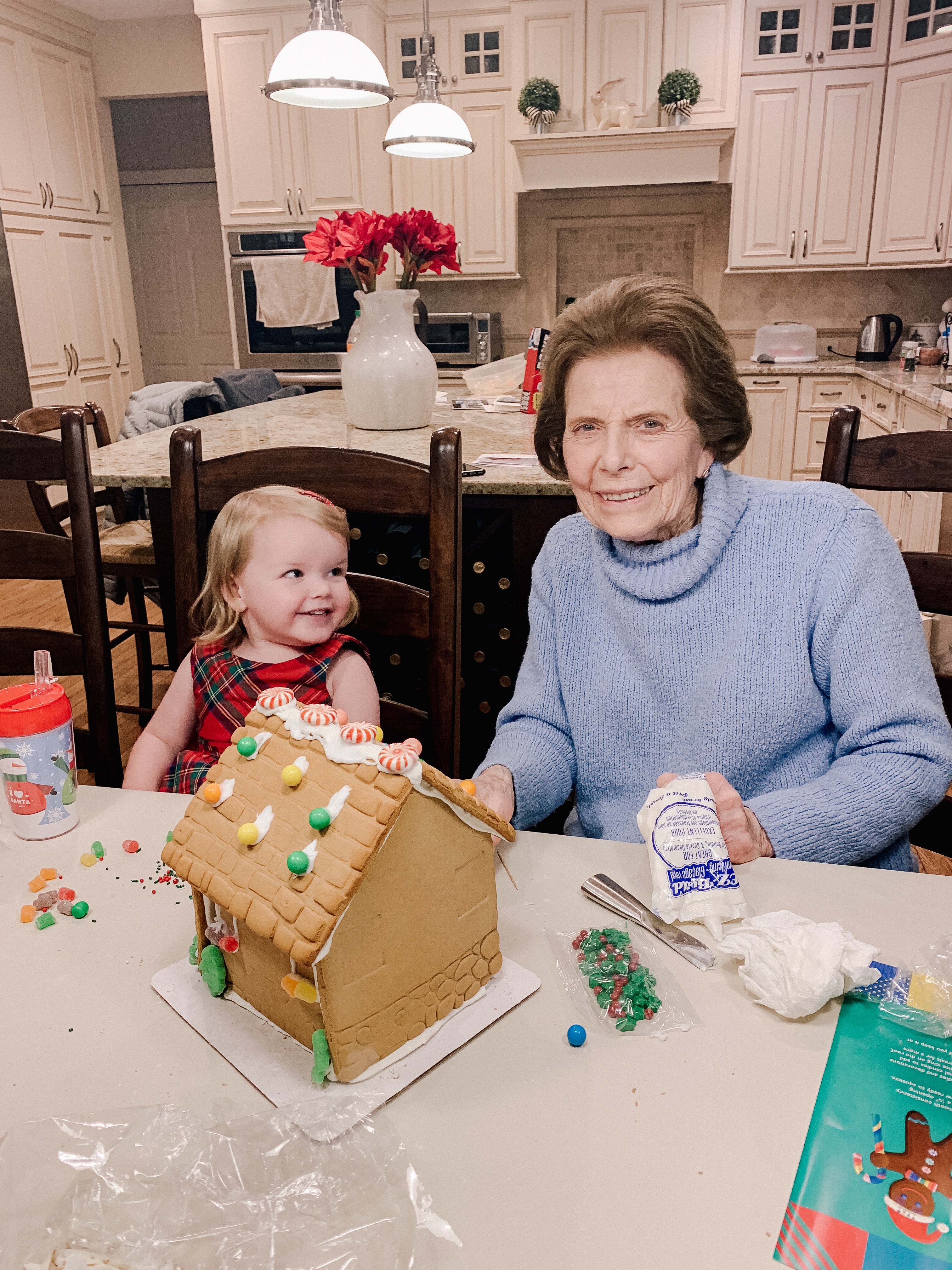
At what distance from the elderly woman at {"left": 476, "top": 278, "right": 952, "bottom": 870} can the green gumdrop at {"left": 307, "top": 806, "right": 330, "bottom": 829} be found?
45 centimetres

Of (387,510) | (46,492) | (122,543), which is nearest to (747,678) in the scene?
(387,510)

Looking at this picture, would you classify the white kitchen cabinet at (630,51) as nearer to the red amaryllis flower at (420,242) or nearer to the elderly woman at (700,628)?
the red amaryllis flower at (420,242)

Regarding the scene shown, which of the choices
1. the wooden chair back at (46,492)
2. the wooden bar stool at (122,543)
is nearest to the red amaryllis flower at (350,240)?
the wooden bar stool at (122,543)

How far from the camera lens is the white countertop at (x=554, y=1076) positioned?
1.74 ft

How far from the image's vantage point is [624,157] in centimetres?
485

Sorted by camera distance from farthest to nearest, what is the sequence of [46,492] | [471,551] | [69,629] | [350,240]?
[69,629]
[46,492]
[350,240]
[471,551]

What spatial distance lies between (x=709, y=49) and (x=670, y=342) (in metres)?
4.59

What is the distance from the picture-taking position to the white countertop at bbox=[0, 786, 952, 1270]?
1.74 ft

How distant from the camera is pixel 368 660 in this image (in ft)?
A: 4.69

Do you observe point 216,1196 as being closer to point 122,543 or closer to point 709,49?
point 122,543

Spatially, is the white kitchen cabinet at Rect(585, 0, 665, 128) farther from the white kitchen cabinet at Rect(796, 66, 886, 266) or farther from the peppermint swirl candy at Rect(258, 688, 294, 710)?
the peppermint swirl candy at Rect(258, 688, 294, 710)

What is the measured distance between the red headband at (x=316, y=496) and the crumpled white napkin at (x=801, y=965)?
31.4 inches

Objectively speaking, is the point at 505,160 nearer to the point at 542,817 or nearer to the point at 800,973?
the point at 542,817

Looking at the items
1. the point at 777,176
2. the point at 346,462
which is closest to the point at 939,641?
the point at 346,462
